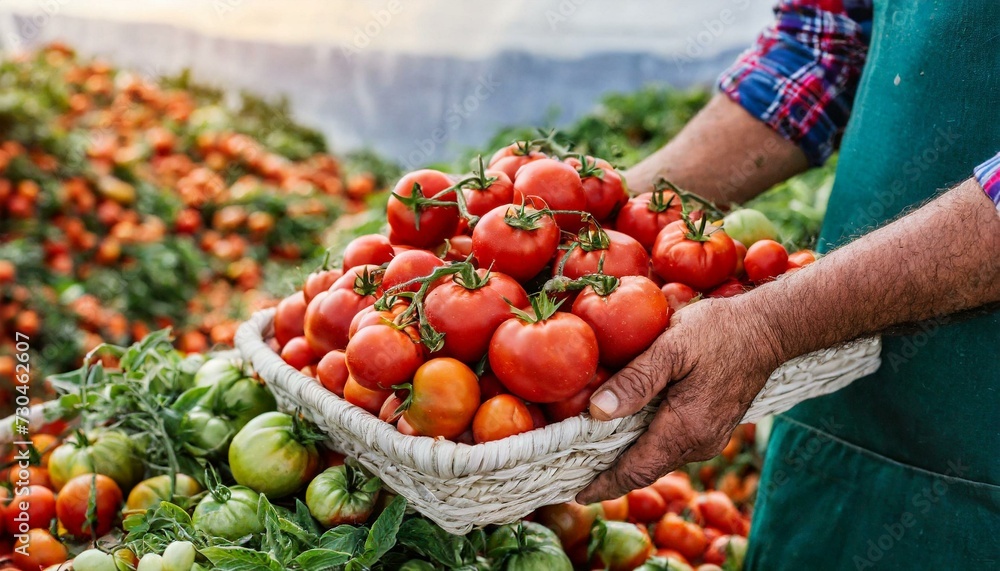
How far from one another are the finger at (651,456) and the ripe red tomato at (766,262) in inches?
14.9

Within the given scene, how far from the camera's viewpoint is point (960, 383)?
1671 mm

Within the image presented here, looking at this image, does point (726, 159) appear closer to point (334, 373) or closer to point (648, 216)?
point (648, 216)

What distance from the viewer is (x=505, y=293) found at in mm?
1329

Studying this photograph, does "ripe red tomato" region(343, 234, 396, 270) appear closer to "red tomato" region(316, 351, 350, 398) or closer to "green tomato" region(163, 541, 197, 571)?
"red tomato" region(316, 351, 350, 398)

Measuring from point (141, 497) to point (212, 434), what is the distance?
0.61 feet

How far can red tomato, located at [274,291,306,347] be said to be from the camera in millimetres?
1652

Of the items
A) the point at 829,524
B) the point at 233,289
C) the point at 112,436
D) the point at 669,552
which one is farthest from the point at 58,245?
the point at 829,524

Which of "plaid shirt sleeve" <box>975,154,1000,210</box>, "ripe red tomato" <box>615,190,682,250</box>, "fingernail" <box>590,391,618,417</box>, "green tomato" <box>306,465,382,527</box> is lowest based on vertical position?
"green tomato" <box>306,465,382,527</box>

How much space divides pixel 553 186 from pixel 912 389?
1006mm

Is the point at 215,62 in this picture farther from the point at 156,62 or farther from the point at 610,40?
the point at 610,40

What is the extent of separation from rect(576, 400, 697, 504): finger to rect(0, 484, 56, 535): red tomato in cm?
121

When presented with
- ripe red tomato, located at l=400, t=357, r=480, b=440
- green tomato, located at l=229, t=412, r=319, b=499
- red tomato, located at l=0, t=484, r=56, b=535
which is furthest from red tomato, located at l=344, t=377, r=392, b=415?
red tomato, located at l=0, t=484, r=56, b=535

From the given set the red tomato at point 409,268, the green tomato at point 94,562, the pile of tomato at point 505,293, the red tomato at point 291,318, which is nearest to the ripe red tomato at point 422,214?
the pile of tomato at point 505,293

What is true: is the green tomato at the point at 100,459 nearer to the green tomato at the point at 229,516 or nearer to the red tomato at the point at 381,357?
the green tomato at the point at 229,516
